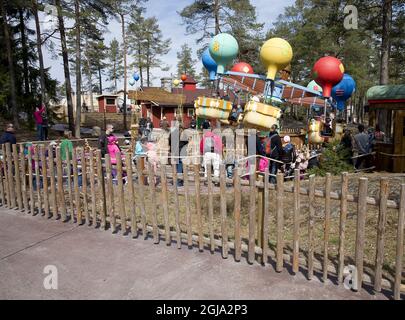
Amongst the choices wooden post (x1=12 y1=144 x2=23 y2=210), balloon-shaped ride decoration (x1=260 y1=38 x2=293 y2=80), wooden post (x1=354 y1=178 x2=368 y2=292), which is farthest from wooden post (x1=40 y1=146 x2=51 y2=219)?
wooden post (x1=354 y1=178 x2=368 y2=292)

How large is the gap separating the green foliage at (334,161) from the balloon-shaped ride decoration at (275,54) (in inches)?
145

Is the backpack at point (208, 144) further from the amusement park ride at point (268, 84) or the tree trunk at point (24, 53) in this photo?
the tree trunk at point (24, 53)

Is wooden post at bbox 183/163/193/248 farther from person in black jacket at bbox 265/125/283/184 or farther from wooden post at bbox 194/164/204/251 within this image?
person in black jacket at bbox 265/125/283/184

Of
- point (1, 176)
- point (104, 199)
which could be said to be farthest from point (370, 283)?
point (1, 176)

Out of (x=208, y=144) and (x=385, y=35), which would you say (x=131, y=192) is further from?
(x=385, y=35)

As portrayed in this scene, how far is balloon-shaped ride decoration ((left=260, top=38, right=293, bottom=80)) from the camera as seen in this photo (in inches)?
Answer: 240

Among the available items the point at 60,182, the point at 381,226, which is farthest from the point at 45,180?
the point at 381,226

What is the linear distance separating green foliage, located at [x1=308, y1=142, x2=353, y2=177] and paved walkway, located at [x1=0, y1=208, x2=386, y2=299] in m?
5.54

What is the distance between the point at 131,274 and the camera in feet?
12.9

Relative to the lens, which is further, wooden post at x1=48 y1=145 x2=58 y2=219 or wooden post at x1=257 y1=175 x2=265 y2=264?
wooden post at x1=48 y1=145 x2=58 y2=219

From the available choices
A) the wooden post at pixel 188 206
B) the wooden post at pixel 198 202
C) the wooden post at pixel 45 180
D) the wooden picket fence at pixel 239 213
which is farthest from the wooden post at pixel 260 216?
the wooden post at pixel 45 180

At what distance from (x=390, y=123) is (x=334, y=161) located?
13.2 feet
